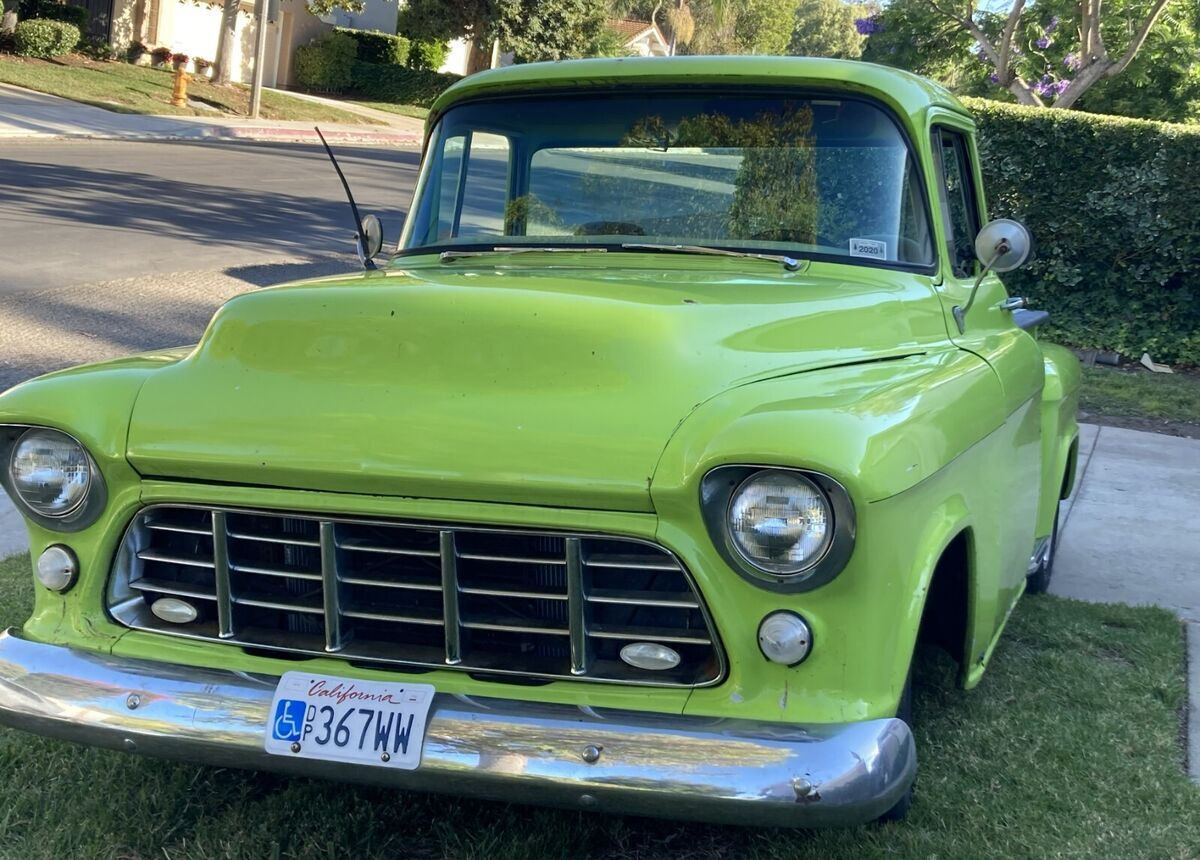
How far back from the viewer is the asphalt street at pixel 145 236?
8.54 metres

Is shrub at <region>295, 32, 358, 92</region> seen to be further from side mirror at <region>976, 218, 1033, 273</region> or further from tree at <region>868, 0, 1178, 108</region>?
side mirror at <region>976, 218, 1033, 273</region>

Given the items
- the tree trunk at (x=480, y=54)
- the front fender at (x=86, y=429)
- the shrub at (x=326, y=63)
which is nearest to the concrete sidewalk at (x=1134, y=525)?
the front fender at (x=86, y=429)

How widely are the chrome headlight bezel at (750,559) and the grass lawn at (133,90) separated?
25.6m

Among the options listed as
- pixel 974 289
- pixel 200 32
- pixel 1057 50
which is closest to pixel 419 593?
pixel 974 289

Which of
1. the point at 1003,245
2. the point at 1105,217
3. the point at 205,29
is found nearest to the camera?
the point at 1003,245

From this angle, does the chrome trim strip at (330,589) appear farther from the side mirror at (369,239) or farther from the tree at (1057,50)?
the tree at (1057,50)

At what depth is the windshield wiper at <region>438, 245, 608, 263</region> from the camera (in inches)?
144

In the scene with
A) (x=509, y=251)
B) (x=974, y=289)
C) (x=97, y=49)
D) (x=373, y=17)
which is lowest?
(x=509, y=251)

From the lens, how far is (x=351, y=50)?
38.1 metres

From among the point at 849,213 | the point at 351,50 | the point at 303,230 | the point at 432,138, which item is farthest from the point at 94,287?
the point at 351,50

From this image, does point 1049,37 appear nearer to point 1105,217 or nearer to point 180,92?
point 1105,217

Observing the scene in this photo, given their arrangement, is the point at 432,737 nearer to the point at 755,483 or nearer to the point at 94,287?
the point at 755,483

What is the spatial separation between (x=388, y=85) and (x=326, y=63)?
1.98 m

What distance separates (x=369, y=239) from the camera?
4.35m
